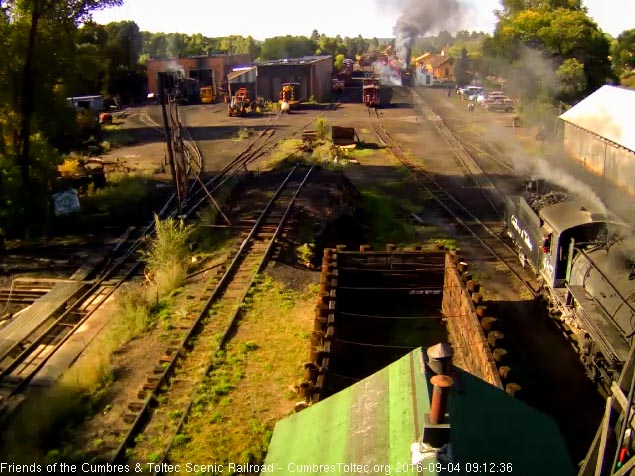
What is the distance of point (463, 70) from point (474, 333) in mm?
65815

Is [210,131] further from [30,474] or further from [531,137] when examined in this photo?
[30,474]

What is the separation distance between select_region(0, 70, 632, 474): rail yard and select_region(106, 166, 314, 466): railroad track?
3 cm

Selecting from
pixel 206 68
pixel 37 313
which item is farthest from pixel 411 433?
pixel 206 68

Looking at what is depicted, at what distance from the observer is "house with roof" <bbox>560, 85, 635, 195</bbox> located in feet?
73.2

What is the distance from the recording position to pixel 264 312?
11719 millimetres

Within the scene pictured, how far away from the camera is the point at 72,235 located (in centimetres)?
1827

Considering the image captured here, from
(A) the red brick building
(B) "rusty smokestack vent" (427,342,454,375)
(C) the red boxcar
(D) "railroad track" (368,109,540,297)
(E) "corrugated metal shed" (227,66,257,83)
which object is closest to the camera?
(B) "rusty smokestack vent" (427,342,454,375)

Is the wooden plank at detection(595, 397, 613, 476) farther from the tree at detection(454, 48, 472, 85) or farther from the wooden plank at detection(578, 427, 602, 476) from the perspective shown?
the tree at detection(454, 48, 472, 85)

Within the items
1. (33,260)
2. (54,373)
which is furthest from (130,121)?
(54,373)

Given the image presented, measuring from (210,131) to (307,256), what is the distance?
2461 cm

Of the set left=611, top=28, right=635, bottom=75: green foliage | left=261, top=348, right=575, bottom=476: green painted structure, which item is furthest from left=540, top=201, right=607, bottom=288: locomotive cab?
left=611, top=28, right=635, bottom=75: green foliage

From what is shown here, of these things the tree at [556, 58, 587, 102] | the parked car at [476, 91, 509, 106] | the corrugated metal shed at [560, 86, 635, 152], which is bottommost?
the corrugated metal shed at [560, 86, 635, 152]
